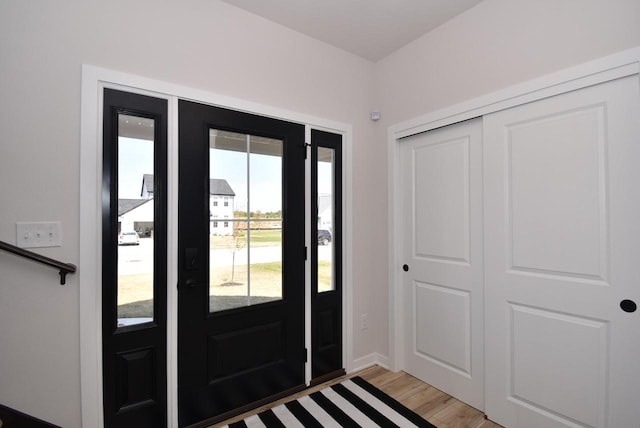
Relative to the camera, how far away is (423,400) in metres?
2.15

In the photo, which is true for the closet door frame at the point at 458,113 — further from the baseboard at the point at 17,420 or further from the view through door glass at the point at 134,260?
the baseboard at the point at 17,420

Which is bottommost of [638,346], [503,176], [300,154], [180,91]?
[638,346]

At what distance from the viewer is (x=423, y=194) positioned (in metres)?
2.41

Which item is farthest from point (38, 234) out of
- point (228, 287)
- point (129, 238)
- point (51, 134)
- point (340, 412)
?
point (340, 412)

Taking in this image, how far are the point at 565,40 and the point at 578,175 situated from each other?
2.47 feet

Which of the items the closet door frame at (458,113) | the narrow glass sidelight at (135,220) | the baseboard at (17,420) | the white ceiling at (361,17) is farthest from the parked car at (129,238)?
the closet door frame at (458,113)

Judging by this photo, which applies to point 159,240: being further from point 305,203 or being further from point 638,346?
point 638,346

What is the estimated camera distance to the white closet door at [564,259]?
1.46 metres

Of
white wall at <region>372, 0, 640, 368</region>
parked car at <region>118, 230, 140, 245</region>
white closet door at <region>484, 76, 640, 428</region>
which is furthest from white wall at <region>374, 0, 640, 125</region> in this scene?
parked car at <region>118, 230, 140, 245</region>

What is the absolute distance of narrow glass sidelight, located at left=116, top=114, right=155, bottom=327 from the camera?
5.47ft

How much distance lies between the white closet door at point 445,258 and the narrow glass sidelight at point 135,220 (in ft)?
6.36

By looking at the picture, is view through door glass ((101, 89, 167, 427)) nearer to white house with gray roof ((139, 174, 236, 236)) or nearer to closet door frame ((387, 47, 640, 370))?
white house with gray roof ((139, 174, 236, 236))

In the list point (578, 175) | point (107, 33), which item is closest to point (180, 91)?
point (107, 33)

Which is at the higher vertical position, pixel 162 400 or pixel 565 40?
pixel 565 40
